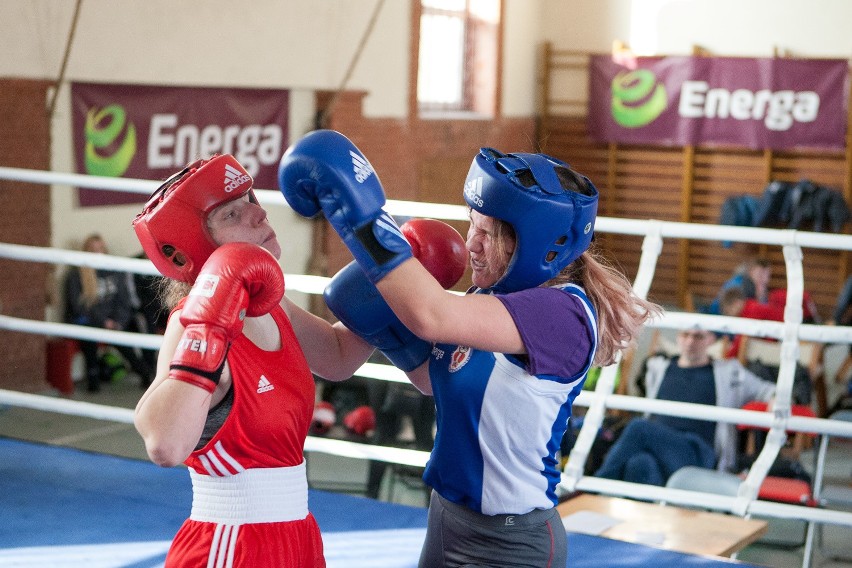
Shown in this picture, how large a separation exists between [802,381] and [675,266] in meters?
6.54

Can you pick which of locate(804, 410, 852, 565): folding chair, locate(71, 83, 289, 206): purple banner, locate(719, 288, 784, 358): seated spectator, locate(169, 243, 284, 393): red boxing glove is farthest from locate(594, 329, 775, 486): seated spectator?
locate(71, 83, 289, 206): purple banner

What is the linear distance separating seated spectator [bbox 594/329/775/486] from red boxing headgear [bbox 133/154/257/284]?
9.74ft

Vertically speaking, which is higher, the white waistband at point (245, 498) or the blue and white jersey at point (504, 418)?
the blue and white jersey at point (504, 418)

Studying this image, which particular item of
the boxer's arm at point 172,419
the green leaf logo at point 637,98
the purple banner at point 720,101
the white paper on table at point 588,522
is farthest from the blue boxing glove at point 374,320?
the green leaf logo at point 637,98

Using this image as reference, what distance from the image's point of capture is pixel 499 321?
5.18 feet

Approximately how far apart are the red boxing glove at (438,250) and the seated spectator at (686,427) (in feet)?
8.29

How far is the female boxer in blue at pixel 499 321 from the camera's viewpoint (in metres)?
1.56

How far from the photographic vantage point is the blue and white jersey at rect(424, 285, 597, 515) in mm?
1668

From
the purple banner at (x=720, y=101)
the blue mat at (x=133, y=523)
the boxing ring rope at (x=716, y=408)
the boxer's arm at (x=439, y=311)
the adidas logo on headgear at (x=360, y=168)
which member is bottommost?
the blue mat at (x=133, y=523)

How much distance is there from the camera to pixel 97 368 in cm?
735

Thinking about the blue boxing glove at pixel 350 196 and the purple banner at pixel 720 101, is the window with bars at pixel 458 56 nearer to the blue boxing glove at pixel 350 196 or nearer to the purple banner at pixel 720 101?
the purple banner at pixel 720 101

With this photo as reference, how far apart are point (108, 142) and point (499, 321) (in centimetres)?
652

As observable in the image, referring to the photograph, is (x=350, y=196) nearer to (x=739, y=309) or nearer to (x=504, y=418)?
(x=504, y=418)

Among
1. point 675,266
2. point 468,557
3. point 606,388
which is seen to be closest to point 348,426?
point 606,388
